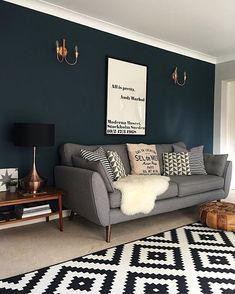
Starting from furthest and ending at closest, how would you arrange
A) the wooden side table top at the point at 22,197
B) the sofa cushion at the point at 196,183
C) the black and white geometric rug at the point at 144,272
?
the sofa cushion at the point at 196,183, the wooden side table top at the point at 22,197, the black and white geometric rug at the point at 144,272

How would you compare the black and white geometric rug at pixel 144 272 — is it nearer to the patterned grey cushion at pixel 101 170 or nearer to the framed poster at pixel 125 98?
the patterned grey cushion at pixel 101 170

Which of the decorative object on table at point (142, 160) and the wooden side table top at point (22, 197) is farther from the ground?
the decorative object on table at point (142, 160)

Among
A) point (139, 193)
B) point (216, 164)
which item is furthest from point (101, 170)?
point (216, 164)

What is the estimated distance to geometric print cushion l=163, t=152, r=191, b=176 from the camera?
3783mm

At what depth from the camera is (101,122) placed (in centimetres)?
373

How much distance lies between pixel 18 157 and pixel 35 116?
19.6 inches

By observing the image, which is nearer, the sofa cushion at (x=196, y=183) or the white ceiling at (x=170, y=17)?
the white ceiling at (x=170, y=17)

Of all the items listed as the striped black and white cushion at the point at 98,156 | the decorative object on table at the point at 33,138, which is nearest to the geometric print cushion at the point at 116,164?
the striped black and white cushion at the point at 98,156

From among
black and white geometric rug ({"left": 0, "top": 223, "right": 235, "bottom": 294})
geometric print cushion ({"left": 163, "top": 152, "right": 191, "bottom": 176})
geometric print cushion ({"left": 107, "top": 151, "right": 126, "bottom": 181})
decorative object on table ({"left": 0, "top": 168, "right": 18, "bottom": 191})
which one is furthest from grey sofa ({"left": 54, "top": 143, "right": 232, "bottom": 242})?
decorative object on table ({"left": 0, "top": 168, "right": 18, "bottom": 191})

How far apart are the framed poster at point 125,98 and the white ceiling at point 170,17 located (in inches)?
21.0

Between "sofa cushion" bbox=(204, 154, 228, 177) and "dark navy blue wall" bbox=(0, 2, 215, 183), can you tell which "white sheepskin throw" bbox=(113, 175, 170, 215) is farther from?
"sofa cushion" bbox=(204, 154, 228, 177)

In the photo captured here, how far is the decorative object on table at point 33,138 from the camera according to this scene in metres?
2.70

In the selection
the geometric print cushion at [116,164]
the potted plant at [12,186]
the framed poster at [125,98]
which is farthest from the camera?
the framed poster at [125,98]

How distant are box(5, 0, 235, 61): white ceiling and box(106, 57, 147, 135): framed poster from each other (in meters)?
0.53
